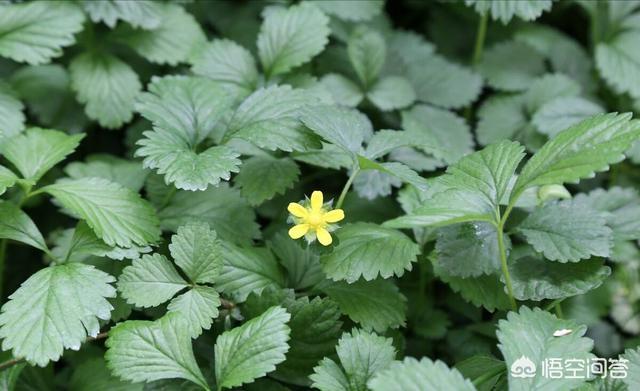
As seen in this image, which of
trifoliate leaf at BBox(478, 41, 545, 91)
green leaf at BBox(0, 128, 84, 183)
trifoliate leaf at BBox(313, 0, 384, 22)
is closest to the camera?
green leaf at BBox(0, 128, 84, 183)

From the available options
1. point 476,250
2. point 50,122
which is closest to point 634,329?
point 476,250

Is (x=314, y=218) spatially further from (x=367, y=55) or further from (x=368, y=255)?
(x=367, y=55)

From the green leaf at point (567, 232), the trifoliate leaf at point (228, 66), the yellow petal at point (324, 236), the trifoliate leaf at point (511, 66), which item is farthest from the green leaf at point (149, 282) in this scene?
the trifoliate leaf at point (511, 66)

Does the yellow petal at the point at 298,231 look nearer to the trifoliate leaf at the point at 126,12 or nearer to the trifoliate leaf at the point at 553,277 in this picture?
the trifoliate leaf at the point at 553,277

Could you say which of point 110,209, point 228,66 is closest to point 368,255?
point 110,209

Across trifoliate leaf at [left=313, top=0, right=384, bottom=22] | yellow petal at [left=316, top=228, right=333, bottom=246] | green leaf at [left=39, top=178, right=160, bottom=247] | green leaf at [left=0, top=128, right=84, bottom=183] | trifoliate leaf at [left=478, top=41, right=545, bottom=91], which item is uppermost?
trifoliate leaf at [left=313, top=0, right=384, bottom=22]

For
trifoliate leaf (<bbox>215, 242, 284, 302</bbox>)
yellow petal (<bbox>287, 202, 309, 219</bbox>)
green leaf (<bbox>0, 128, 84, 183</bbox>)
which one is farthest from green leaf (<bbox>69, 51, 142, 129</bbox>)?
yellow petal (<bbox>287, 202, 309, 219</bbox>)

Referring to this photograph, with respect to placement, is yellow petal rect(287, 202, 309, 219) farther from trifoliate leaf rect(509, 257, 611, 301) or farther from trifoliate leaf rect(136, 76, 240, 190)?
trifoliate leaf rect(509, 257, 611, 301)
